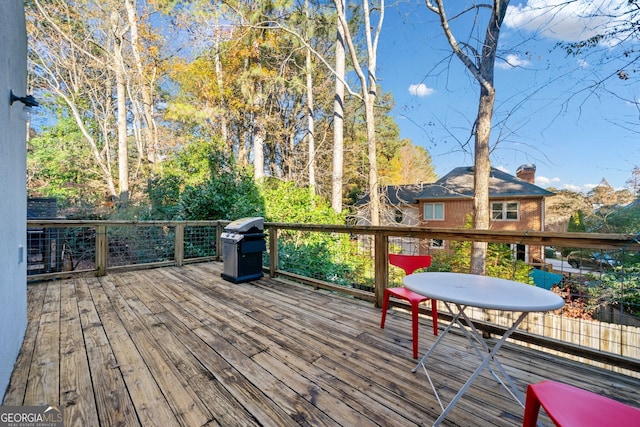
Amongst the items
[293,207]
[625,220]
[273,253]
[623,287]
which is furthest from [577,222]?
[273,253]

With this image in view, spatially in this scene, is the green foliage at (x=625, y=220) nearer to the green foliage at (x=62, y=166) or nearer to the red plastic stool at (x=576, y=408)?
the red plastic stool at (x=576, y=408)

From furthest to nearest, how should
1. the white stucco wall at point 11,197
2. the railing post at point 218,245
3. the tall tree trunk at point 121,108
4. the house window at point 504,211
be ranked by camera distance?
the house window at point 504,211, the tall tree trunk at point 121,108, the railing post at point 218,245, the white stucco wall at point 11,197

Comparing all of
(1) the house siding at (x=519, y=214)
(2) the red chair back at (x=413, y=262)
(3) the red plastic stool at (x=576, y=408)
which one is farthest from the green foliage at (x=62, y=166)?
(1) the house siding at (x=519, y=214)

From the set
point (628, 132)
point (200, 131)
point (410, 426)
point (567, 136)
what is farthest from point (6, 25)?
point (200, 131)

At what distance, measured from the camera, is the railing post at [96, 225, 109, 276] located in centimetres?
434

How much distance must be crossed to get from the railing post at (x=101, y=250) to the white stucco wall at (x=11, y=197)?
206 cm

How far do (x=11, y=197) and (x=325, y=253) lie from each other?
443 cm

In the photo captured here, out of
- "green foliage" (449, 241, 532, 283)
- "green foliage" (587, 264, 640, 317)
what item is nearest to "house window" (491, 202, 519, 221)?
"green foliage" (449, 241, 532, 283)

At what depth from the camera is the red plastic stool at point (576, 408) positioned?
0.76 metres

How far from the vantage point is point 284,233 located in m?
5.92

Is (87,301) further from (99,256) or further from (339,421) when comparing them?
(339,421)

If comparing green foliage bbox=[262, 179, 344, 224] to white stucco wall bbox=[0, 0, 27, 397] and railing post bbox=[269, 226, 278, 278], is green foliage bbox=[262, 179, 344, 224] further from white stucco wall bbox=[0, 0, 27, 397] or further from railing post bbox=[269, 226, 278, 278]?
white stucco wall bbox=[0, 0, 27, 397]

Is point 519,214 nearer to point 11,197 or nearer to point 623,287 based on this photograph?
point 623,287

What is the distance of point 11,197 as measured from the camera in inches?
76.4
